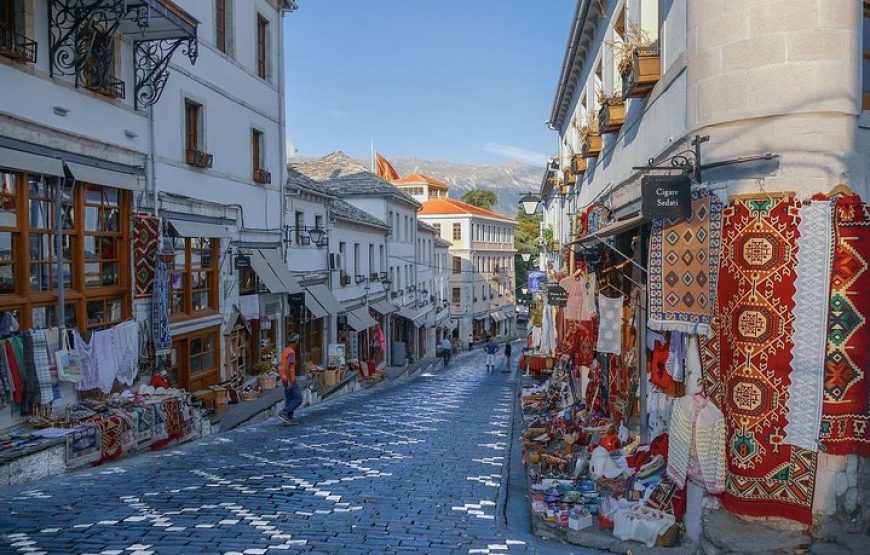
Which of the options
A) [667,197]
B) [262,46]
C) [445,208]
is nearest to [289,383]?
[667,197]

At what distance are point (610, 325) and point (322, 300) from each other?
1363 centimetres

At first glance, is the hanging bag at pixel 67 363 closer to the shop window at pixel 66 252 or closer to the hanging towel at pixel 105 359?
the shop window at pixel 66 252

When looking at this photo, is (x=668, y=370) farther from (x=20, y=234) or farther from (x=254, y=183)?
(x=254, y=183)

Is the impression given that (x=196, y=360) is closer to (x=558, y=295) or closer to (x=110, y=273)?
(x=110, y=273)

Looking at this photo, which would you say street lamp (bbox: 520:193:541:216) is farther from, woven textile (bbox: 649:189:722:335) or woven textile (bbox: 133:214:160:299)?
woven textile (bbox: 649:189:722:335)

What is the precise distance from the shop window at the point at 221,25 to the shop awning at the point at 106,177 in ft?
17.2

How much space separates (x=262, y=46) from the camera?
65.1 feet

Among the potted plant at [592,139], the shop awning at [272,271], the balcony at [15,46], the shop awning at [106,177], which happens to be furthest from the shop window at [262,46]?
the potted plant at [592,139]

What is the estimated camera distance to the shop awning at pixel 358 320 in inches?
1021

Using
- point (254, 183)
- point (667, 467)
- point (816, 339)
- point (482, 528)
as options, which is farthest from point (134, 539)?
point (254, 183)

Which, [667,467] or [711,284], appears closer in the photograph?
[711,284]

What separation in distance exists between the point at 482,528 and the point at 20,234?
7709mm

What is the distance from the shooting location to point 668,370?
7312mm

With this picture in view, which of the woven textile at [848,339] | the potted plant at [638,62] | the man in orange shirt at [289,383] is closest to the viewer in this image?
the woven textile at [848,339]
